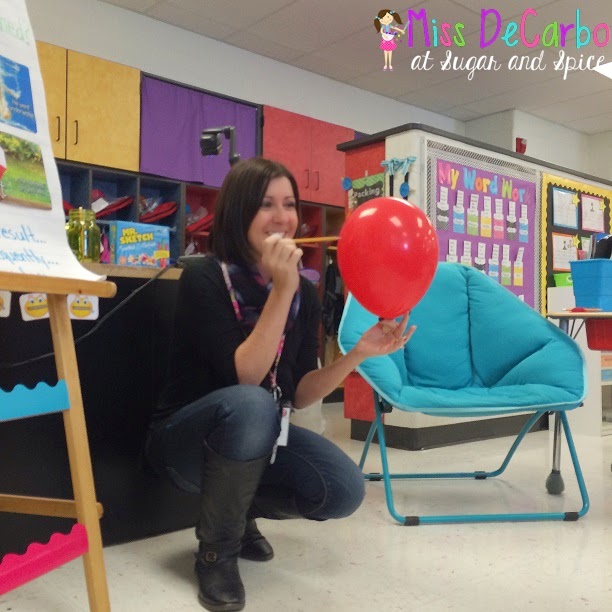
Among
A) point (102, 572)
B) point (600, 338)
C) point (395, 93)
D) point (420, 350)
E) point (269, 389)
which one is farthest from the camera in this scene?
point (395, 93)

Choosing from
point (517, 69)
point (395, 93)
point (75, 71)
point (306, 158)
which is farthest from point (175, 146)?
point (517, 69)

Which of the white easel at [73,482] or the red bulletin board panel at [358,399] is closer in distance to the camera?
the white easel at [73,482]

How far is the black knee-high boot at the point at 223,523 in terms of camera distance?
1233mm

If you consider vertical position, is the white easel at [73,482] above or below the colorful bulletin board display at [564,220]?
below

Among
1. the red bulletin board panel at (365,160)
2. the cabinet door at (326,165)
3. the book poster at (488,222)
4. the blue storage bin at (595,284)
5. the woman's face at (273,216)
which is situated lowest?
the blue storage bin at (595,284)

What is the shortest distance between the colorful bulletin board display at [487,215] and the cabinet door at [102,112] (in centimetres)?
195

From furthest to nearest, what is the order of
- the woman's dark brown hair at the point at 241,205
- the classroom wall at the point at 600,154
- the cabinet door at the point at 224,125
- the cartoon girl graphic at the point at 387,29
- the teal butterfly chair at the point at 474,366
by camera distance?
the classroom wall at the point at 600,154 < the cabinet door at the point at 224,125 < the cartoon girl graphic at the point at 387,29 < the teal butterfly chair at the point at 474,366 < the woman's dark brown hair at the point at 241,205

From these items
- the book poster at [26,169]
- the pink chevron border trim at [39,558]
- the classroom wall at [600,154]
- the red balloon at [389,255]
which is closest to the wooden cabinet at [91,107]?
the book poster at [26,169]

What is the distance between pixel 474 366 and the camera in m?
2.27

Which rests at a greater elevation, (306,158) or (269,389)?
(306,158)

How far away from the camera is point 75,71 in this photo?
3803mm

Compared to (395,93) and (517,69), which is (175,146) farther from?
(517,69)

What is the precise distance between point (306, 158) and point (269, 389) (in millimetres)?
3846

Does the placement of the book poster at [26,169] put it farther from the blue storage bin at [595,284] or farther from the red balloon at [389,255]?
the blue storage bin at [595,284]
